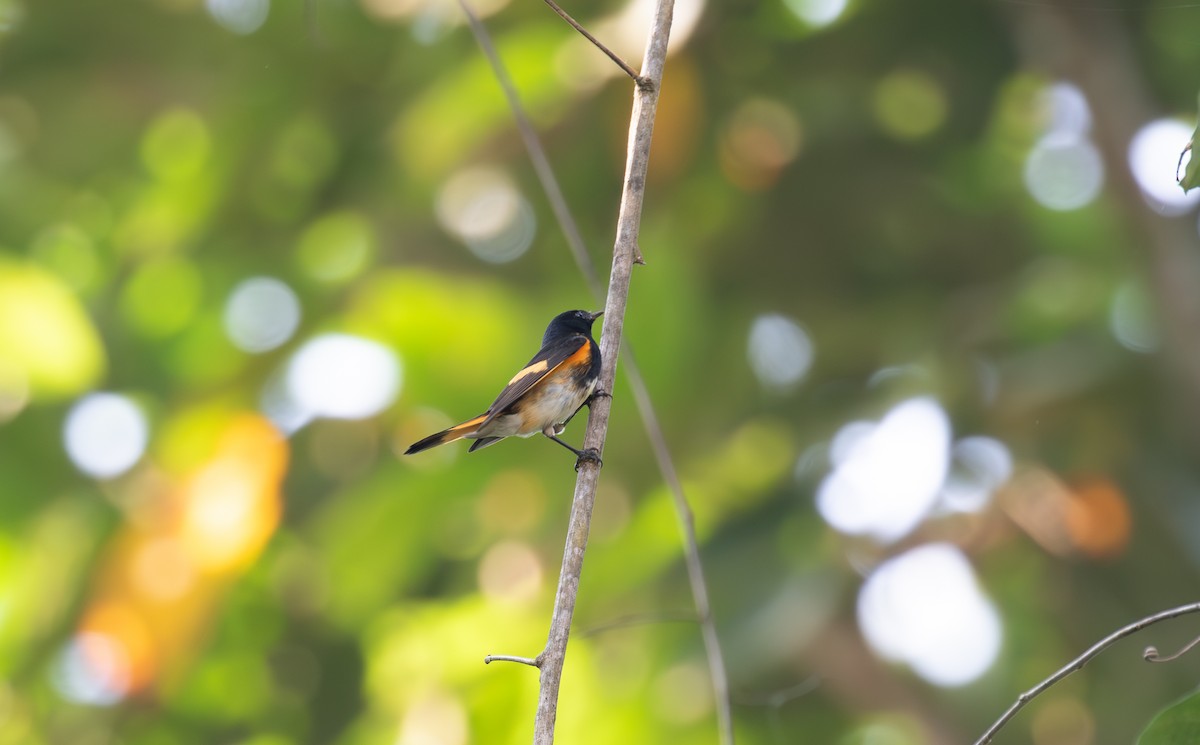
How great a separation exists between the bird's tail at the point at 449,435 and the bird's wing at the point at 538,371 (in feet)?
0.12

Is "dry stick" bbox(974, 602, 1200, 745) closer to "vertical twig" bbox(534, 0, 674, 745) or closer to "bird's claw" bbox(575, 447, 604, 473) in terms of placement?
"vertical twig" bbox(534, 0, 674, 745)

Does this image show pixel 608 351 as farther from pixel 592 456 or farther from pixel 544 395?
pixel 544 395

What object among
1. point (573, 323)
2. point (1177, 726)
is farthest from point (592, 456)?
point (573, 323)

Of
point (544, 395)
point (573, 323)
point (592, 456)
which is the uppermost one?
point (573, 323)

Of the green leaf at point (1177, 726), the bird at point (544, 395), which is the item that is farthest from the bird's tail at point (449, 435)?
the green leaf at point (1177, 726)

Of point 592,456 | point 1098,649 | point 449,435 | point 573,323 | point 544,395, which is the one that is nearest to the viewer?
point 1098,649

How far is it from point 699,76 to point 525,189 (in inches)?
43.2

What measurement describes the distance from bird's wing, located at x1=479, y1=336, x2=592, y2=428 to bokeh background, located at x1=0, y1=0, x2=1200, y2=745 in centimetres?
110

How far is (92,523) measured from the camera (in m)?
6.01

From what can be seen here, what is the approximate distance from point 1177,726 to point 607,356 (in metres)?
1.23

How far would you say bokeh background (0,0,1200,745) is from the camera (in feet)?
16.6

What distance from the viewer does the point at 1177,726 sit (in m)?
1.90

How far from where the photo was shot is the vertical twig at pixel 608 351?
198 centimetres

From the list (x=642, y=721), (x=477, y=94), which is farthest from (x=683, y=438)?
(x=477, y=94)
